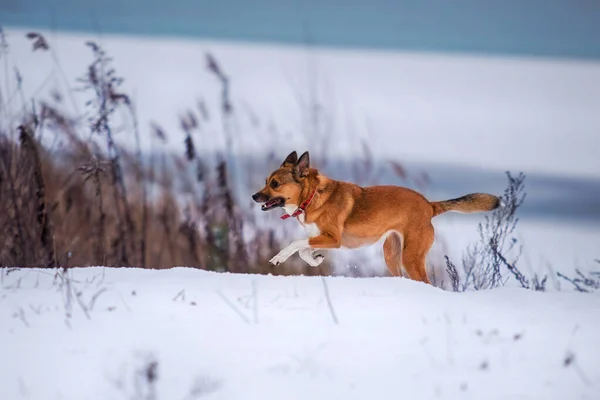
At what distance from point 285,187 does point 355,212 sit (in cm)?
59

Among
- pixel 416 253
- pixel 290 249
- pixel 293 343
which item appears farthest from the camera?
pixel 416 253

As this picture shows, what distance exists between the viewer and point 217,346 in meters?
3.93

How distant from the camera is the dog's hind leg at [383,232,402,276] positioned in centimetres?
613

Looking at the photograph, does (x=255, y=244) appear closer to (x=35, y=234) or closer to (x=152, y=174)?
(x=152, y=174)

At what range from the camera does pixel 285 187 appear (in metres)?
6.02

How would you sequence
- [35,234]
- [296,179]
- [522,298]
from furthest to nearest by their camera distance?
1. [35,234]
2. [296,179]
3. [522,298]

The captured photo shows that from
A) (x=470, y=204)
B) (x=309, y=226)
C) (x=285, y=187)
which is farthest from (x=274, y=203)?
(x=470, y=204)

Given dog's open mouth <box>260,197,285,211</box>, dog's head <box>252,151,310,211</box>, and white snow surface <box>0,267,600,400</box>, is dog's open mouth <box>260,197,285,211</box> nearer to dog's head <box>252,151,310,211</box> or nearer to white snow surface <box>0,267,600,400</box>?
dog's head <box>252,151,310,211</box>

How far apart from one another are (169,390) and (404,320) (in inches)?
55.7

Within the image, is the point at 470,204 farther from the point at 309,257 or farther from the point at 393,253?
the point at 309,257

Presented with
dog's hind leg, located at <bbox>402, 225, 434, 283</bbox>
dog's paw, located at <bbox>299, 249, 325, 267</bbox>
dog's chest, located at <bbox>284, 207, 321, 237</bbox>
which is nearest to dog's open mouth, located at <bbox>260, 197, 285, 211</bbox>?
dog's chest, located at <bbox>284, 207, 321, 237</bbox>

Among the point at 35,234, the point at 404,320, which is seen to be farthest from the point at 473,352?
the point at 35,234

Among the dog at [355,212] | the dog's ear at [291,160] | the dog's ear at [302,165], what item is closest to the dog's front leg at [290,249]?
the dog at [355,212]

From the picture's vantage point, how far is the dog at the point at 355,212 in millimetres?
5863
